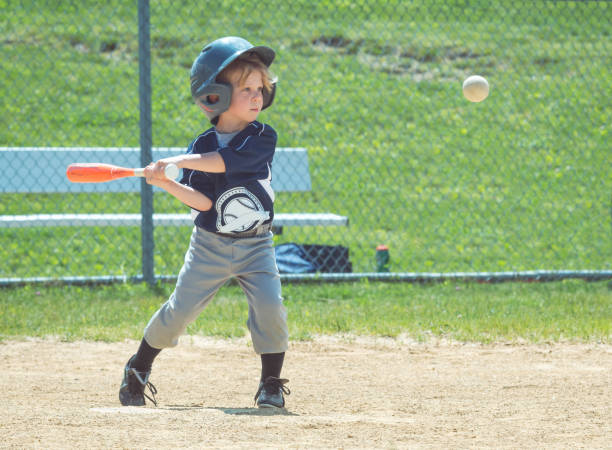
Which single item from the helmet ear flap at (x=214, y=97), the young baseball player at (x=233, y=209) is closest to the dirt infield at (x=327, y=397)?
the young baseball player at (x=233, y=209)

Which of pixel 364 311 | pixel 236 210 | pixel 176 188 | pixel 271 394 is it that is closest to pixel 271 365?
pixel 271 394

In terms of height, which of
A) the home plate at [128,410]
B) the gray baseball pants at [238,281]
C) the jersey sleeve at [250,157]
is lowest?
the home plate at [128,410]

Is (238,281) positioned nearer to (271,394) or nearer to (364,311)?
(271,394)

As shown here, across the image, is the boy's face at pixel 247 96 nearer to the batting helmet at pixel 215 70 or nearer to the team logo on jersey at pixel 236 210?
the batting helmet at pixel 215 70

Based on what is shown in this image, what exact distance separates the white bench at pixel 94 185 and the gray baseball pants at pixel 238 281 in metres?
3.09

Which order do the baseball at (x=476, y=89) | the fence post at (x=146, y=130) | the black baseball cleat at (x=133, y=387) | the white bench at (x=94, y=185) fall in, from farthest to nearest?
the white bench at (x=94, y=185) → the fence post at (x=146, y=130) → the baseball at (x=476, y=89) → the black baseball cleat at (x=133, y=387)

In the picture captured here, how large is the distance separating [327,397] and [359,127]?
7.61 metres

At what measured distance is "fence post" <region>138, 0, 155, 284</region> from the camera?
20.8 ft

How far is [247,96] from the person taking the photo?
3.55m

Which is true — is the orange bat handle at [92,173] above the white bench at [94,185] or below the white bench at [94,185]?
below

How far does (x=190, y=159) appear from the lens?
337cm

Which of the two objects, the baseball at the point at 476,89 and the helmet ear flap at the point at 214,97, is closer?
the helmet ear flap at the point at 214,97

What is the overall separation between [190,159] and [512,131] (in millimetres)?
8544

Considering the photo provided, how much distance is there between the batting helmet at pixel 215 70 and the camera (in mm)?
3467
